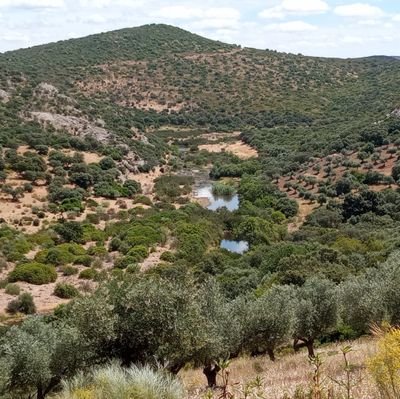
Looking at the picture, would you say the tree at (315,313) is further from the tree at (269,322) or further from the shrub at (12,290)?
the shrub at (12,290)

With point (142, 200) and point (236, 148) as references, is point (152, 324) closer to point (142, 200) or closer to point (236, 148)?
point (142, 200)

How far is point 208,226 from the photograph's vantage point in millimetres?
57531

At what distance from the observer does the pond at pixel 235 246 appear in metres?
55.0

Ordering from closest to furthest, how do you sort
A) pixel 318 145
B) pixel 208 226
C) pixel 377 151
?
pixel 208 226 < pixel 377 151 < pixel 318 145

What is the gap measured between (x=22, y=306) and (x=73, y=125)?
170ft

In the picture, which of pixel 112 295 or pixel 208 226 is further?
pixel 208 226

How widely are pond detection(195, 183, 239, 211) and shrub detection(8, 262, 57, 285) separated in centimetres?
3006

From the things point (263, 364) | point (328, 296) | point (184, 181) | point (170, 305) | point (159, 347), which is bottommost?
point (184, 181)

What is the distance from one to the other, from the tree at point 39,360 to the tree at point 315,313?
364 inches

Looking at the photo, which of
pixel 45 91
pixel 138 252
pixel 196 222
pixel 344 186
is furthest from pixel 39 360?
pixel 45 91

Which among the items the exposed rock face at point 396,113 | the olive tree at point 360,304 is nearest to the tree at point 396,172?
the exposed rock face at point 396,113

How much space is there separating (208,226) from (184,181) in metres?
22.2

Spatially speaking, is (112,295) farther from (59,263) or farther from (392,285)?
(59,263)

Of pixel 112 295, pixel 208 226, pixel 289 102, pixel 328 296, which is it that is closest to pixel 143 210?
pixel 208 226
